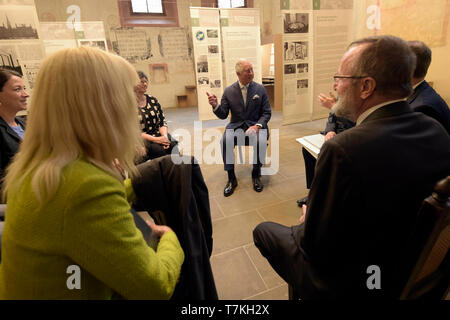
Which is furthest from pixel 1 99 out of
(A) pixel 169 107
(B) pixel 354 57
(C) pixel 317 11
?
(A) pixel 169 107

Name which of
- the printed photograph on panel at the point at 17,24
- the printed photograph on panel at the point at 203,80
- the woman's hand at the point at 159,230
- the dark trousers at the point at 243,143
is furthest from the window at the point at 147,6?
the woman's hand at the point at 159,230

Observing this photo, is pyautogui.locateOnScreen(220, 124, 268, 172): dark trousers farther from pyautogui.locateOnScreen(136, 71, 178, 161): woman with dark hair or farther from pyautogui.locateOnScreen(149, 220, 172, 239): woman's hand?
pyautogui.locateOnScreen(149, 220, 172, 239): woman's hand

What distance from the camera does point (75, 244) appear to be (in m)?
0.63

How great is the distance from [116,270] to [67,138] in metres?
0.38

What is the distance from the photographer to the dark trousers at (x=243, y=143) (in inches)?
122

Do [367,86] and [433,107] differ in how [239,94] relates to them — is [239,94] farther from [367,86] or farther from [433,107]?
[367,86]

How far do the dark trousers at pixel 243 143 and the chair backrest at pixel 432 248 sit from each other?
2.18 m

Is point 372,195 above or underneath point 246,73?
underneath

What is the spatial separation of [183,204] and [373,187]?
25.7 inches

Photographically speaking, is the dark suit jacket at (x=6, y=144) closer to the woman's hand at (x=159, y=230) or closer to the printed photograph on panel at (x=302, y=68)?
the woman's hand at (x=159, y=230)

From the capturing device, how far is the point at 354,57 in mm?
1126

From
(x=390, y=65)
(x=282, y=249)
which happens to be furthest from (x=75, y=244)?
(x=390, y=65)

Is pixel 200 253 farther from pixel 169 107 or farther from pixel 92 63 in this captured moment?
pixel 169 107

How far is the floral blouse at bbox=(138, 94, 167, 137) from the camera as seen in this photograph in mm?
2895
